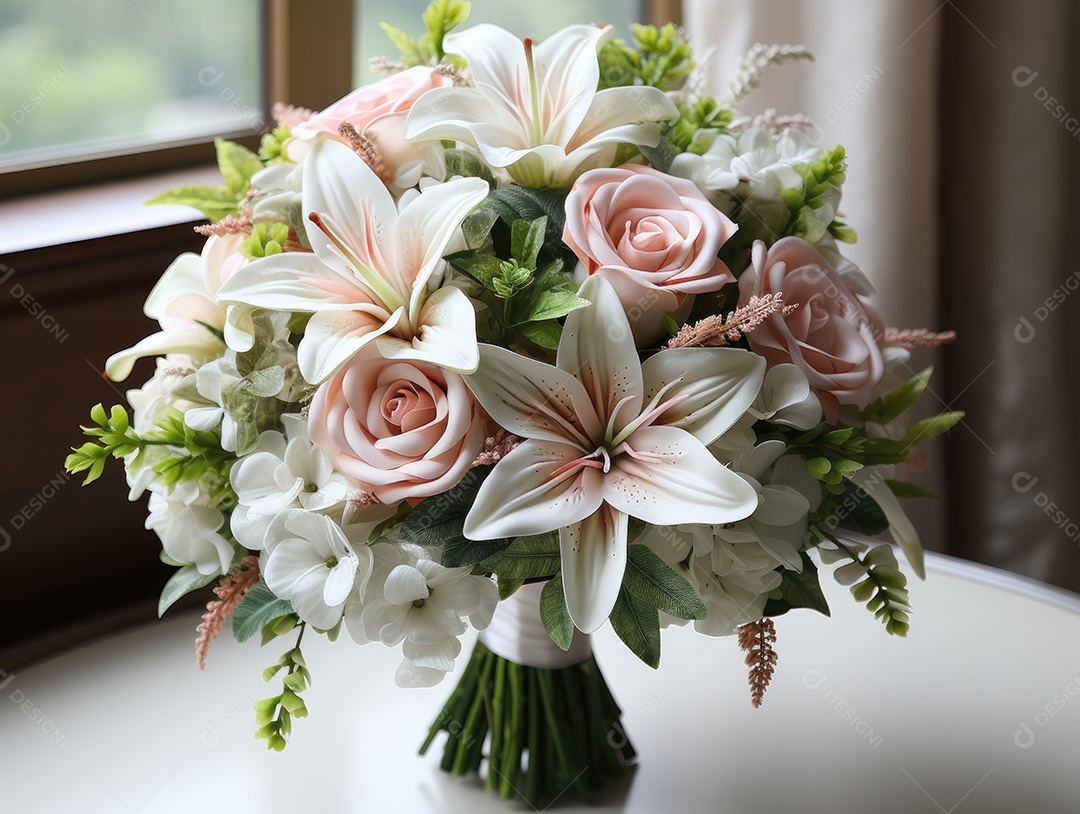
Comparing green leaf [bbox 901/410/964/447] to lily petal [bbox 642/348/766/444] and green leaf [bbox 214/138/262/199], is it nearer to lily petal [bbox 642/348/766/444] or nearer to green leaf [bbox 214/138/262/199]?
lily petal [bbox 642/348/766/444]

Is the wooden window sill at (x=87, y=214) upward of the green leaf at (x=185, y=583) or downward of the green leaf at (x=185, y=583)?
upward

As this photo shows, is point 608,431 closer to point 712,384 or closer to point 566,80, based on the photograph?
point 712,384

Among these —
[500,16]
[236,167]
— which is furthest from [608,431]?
[500,16]

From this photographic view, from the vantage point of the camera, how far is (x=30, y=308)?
106cm

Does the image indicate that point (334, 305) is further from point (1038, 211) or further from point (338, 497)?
point (1038, 211)

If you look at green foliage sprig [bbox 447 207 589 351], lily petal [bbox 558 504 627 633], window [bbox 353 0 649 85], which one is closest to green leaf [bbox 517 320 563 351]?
green foliage sprig [bbox 447 207 589 351]

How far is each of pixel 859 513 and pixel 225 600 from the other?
420 millimetres

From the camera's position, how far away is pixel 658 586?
67 cm

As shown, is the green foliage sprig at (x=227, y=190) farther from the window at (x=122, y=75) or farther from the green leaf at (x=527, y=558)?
the window at (x=122, y=75)

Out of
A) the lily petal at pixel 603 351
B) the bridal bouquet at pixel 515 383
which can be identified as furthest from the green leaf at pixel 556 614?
the lily petal at pixel 603 351

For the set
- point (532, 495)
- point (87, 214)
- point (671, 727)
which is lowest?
point (671, 727)

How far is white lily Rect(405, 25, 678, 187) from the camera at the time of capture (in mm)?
714

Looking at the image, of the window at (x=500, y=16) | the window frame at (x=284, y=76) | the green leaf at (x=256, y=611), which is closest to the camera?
the green leaf at (x=256, y=611)

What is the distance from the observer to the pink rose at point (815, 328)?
696 millimetres
